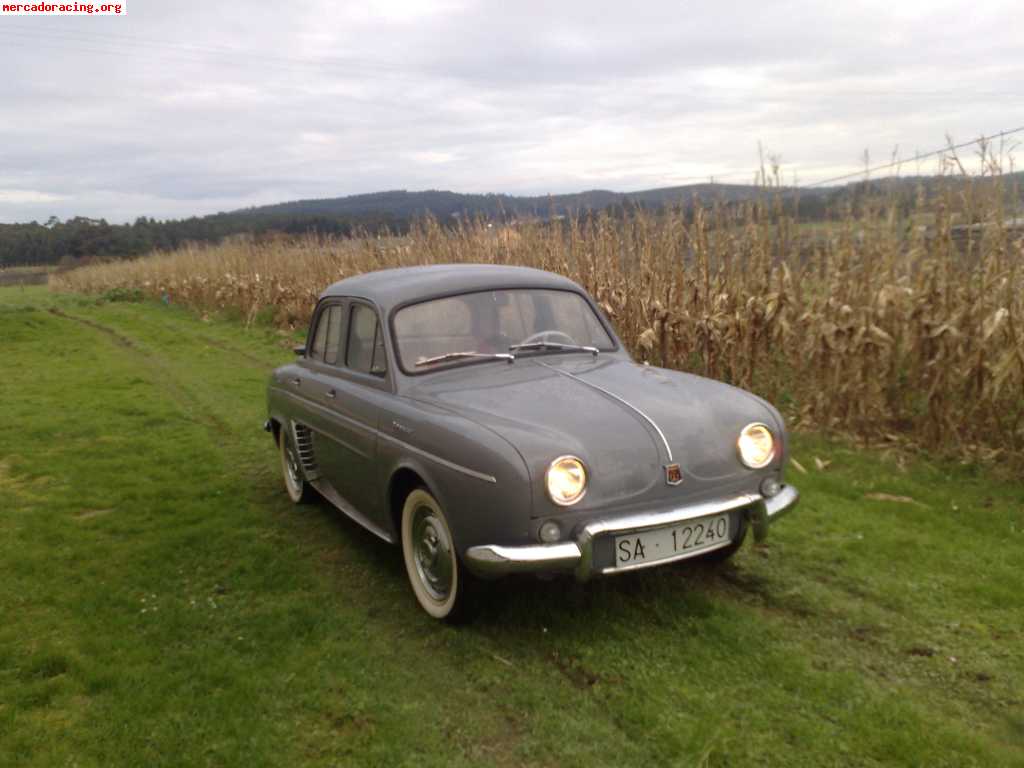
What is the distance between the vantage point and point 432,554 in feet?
12.9

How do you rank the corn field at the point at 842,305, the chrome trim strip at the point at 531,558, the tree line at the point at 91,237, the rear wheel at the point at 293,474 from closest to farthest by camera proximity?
the chrome trim strip at the point at 531,558 < the rear wheel at the point at 293,474 < the corn field at the point at 842,305 < the tree line at the point at 91,237

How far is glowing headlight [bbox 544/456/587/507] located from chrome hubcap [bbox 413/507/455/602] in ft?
2.28

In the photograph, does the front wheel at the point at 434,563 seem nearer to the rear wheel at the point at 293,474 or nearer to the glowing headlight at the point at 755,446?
the glowing headlight at the point at 755,446

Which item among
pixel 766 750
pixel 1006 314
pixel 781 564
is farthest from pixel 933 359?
pixel 766 750

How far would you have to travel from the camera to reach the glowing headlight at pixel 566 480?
328 cm

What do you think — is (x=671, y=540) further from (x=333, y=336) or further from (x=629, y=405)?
(x=333, y=336)

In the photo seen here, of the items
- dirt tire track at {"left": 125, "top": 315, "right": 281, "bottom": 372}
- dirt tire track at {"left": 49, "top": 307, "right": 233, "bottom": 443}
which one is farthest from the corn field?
dirt tire track at {"left": 125, "top": 315, "right": 281, "bottom": 372}

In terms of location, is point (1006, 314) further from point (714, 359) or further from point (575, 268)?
point (575, 268)

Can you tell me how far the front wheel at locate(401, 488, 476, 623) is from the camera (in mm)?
3752

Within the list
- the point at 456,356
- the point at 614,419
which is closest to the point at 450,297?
the point at 456,356

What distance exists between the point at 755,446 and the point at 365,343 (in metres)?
2.36

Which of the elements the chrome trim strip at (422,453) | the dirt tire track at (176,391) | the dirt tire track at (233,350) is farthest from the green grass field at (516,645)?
the dirt tire track at (233,350)

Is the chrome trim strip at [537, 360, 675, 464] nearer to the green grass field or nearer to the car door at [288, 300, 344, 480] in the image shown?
the green grass field

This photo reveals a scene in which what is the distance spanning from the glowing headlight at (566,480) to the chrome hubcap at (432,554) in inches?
27.3
